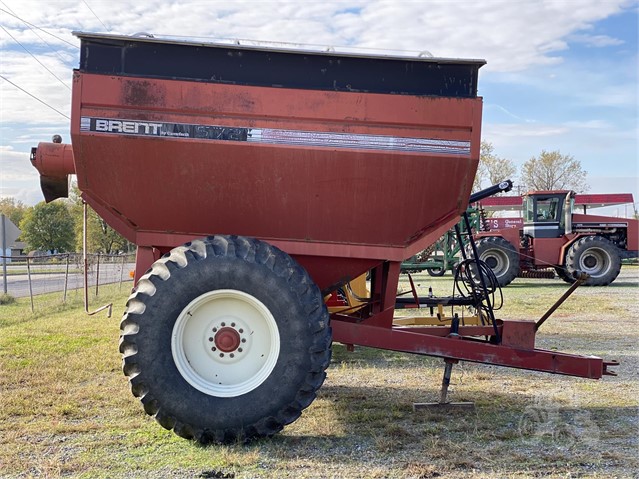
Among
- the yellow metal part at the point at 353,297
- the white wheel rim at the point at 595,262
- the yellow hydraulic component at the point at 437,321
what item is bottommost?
the yellow hydraulic component at the point at 437,321

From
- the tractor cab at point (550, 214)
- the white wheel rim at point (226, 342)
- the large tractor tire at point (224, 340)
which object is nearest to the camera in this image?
the large tractor tire at point (224, 340)

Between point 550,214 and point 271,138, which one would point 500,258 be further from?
point 271,138

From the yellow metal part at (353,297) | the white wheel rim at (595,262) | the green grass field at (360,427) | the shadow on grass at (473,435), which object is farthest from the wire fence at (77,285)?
the white wheel rim at (595,262)

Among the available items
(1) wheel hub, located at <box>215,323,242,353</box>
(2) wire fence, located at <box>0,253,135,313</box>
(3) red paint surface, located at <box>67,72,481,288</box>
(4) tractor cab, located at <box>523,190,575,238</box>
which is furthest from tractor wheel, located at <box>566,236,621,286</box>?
(1) wheel hub, located at <box>215,323,242,353</box>

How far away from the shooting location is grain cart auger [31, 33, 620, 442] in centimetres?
423

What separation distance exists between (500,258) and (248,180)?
15584 millimetres

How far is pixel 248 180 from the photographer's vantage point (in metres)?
4.52

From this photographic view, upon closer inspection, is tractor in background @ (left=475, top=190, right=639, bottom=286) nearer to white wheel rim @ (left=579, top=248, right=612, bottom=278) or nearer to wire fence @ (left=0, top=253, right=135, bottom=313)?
white wheel rim @ (left=579, top=248, right=612, bottom=278)

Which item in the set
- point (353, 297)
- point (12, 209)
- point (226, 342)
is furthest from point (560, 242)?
point (12, 209)

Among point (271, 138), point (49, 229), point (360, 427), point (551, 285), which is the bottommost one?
point (360, 427)

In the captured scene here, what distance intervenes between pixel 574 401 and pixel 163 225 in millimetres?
3939

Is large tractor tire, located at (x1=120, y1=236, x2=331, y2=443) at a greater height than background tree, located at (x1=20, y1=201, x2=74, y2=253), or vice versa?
background tree, located at (x1=20, y1=201, x2=74, y2=253)

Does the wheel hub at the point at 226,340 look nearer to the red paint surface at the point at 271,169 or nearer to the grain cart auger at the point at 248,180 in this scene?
the grain cart auger at the point at 248,180

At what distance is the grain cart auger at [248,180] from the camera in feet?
13.9
